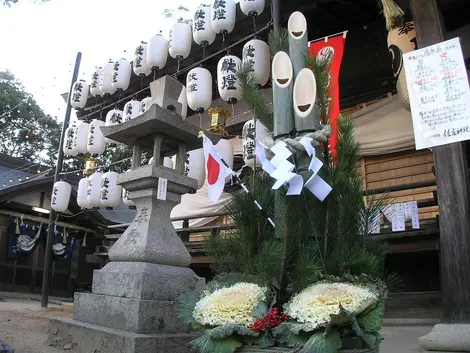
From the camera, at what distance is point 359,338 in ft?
7.07

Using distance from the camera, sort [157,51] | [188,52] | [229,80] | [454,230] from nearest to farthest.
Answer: [454,230] → [229,80] → [188,52] → [157,51]

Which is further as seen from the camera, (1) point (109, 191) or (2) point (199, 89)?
(1) point (109, 191)

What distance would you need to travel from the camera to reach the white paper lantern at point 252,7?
25.2ft

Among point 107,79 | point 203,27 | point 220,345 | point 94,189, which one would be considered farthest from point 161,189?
point 107,79

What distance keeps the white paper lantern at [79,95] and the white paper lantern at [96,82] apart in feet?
1.11

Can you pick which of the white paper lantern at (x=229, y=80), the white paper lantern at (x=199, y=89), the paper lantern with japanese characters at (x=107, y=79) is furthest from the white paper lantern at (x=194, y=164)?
the paper lantern with japanese characters at (x=107, y=79)

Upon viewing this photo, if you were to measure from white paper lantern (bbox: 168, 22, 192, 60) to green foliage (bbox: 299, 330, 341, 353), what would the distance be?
8153mm

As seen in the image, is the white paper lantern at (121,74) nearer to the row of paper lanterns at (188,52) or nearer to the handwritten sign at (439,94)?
the row of paper lanterns at (188,52)

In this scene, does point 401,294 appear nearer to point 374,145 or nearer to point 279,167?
point 374,145

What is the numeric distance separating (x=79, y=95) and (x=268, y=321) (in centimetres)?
1117

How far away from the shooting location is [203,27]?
857 centimetres

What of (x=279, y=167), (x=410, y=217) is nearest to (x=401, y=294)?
(x=410, y=217)

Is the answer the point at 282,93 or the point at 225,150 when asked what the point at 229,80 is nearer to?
the point at 225,150

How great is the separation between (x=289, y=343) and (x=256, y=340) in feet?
0.63
